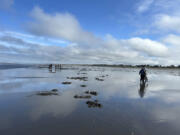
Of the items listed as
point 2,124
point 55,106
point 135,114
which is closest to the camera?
point 2,124

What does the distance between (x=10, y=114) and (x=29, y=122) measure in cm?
162

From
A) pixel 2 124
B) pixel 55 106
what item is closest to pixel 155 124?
pixel 55 106

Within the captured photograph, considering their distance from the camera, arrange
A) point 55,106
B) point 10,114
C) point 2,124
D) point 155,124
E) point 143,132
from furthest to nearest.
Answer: point 55,106, point 10,114, point 155,124, point 2,124, point 143,132

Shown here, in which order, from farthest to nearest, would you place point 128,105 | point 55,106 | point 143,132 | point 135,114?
point 128,105 < point 55,106 < point 135,114 < point 143,132

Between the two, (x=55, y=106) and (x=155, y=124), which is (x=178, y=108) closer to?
(x=155, y=124)

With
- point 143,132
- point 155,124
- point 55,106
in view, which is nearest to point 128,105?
point 155,124

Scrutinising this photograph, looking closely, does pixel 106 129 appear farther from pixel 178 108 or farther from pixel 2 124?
pixel 178 108

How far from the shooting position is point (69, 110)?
8719mm

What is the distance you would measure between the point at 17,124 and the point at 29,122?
49cm

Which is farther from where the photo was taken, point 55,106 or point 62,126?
point 55,106

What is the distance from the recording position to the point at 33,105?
31.3ft

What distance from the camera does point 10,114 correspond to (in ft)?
25.6

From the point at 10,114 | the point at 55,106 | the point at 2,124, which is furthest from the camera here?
the point at 55,106

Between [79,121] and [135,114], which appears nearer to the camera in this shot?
[79,121]
